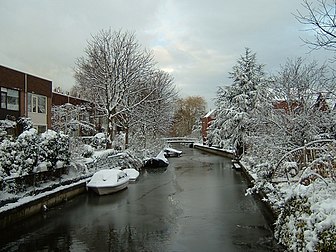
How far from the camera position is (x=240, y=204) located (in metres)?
14.8

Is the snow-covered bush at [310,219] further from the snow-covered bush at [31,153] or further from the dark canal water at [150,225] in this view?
the snow-covered bush at [31,153]

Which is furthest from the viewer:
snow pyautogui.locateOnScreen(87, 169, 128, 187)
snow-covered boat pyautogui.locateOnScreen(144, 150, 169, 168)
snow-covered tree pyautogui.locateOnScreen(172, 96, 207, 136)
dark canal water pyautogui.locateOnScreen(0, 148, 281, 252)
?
snow-covered tree pyautogui.locateOnScreen(172, 96, 207, 136)

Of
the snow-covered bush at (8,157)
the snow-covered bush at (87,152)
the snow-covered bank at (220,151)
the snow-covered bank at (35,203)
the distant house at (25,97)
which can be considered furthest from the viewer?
the snow-covered bank at (220,151)

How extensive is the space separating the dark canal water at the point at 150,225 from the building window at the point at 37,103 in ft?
45.9

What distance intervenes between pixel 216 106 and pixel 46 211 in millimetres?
30142

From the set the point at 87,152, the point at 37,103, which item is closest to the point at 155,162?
the point at 37,103

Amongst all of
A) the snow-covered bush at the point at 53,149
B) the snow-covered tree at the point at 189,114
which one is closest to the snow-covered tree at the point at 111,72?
the snow-covered bush at the point at 53,149

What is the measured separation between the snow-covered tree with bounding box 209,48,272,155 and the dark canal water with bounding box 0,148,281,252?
1765cm

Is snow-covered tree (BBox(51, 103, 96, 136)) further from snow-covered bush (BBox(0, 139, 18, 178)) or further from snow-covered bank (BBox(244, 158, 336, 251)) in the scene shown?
snow-covered bank (BBox(244, 158, 336, 251))

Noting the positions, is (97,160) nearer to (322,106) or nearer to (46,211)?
(46,211)

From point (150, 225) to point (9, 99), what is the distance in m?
17.9

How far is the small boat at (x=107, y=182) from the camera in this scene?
665 inches

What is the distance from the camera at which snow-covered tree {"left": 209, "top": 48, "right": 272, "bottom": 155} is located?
35.0 meters

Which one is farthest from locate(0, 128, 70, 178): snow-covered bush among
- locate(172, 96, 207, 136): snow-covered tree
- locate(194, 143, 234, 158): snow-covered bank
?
locate(172, 96, 207, 136): snow-covered tree
